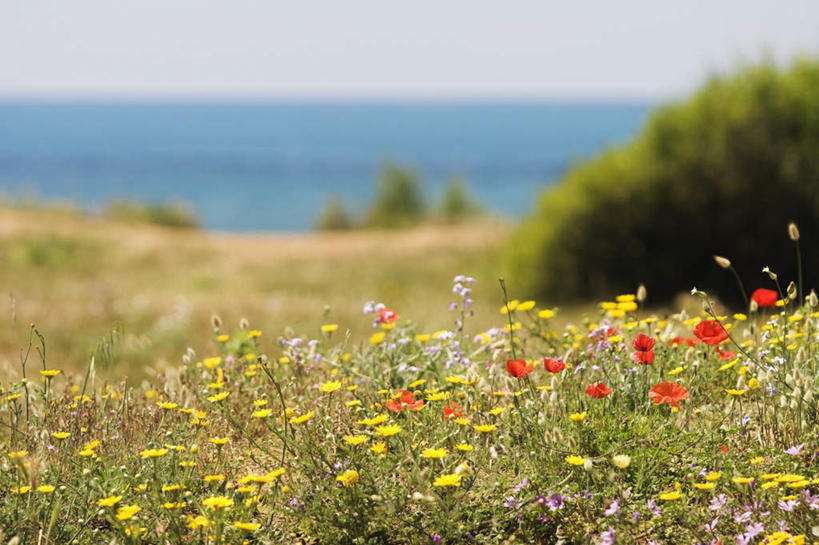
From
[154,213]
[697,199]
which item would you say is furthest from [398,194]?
[697,199]

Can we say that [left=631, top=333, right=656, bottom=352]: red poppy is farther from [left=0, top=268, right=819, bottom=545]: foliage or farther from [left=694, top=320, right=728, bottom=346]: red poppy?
[left=694, top=320, right=728, bottom=346]: red poppy

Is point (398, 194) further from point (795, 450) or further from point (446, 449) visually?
point (795, 450)

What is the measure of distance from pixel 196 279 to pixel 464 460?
1368 cm

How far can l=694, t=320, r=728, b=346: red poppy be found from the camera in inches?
147

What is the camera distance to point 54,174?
374 ft

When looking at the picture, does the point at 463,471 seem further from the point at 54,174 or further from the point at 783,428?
the point at 54,174

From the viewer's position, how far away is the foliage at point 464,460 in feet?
10.5

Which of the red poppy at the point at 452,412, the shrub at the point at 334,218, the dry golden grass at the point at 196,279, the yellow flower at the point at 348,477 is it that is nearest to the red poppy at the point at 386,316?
the red poppy at the point at 452,412

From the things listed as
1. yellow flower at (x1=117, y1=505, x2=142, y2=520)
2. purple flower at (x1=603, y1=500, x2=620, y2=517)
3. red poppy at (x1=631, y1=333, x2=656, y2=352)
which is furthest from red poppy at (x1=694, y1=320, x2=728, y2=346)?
yellow flower at (x1=117, y1=505, x2=142, y2=520)

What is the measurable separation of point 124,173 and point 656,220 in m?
110

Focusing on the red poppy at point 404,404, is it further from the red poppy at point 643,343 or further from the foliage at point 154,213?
the foliage at point 154,213

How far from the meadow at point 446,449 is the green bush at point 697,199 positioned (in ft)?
33.2

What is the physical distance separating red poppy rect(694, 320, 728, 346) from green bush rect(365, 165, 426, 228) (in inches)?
1013

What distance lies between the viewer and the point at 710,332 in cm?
375
